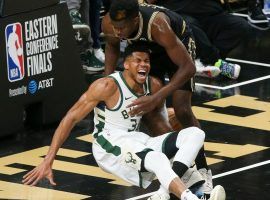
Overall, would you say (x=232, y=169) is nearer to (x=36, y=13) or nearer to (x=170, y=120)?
(x=170, y=120)

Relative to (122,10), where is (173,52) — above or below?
below

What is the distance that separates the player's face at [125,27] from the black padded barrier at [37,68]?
93.1 inches

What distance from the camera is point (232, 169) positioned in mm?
10961

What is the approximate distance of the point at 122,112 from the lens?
31.8 feet

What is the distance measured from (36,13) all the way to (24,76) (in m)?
0.63

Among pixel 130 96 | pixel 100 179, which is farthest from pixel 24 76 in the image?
pixel 130 96

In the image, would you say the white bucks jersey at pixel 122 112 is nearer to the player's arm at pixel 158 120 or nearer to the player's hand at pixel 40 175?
the player's arm at pixel 158 120

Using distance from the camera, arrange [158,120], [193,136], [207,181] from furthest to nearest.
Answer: [158,120] < [207,181] < [193,136]

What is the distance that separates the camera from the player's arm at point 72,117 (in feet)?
30.7

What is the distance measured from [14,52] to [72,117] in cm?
267

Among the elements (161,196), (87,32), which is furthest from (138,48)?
(87,32)

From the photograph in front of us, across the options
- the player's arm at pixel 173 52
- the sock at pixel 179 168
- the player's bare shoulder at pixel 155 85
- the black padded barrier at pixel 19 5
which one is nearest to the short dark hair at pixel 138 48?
the player's arm at pixel 173 52

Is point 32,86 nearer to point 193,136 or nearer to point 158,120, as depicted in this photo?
point 158,120

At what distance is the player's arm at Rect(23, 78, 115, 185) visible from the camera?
936cm
